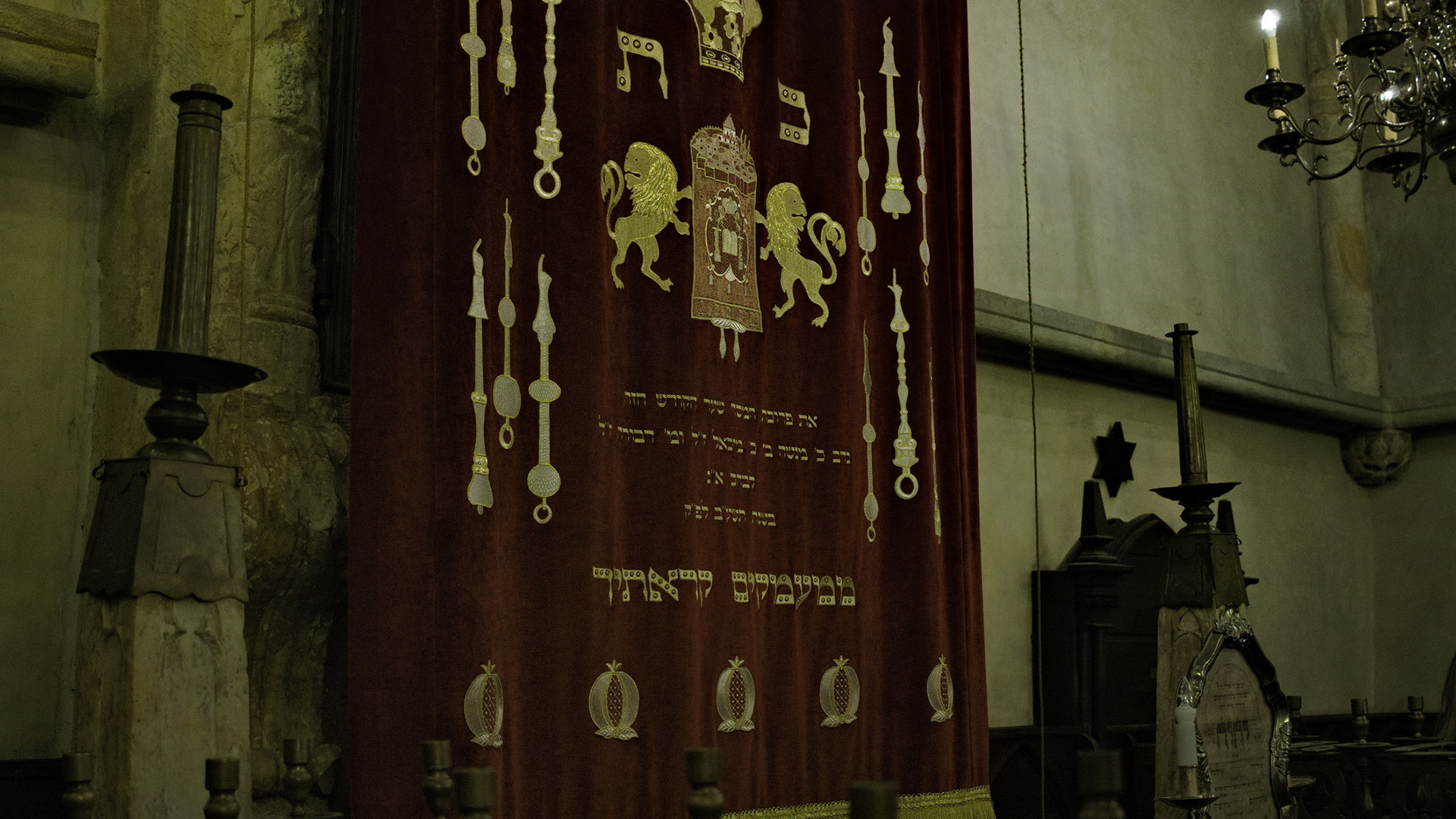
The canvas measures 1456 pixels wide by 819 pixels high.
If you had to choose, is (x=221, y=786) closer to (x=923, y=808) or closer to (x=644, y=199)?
(x=644, y=199)

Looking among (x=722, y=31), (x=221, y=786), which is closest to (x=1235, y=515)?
(x=722, y=31)

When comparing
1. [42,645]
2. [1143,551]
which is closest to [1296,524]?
[1143,551]

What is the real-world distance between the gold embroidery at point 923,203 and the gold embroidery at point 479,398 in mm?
1594

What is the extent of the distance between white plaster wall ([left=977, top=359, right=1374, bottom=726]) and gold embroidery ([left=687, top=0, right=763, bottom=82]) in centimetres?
175

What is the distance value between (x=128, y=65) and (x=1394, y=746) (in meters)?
4.66

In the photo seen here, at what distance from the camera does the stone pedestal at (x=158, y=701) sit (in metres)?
2.20

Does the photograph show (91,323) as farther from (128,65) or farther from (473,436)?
(473,436)

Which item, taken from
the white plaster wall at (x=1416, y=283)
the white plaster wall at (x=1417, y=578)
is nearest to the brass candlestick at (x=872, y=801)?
the white plaster wall at (x=1417, y=578)

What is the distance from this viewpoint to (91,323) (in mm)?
2988

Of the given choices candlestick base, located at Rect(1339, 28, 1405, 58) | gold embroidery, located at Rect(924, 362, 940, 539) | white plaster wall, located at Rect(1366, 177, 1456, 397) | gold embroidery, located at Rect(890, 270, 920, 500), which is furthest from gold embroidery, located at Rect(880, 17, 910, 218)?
white plaster wall, located at Rect(1366, 177, 1456, 397)

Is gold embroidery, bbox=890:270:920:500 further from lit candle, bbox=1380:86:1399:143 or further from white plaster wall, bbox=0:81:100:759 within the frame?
white plaster wall, bbox=0:81:100:759

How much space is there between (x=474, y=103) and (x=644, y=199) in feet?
1.75

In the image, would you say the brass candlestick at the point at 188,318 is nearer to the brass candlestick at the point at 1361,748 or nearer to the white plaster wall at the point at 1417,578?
the brass candlestick at the point at 1361,748

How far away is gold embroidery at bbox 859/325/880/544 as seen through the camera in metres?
3.92
